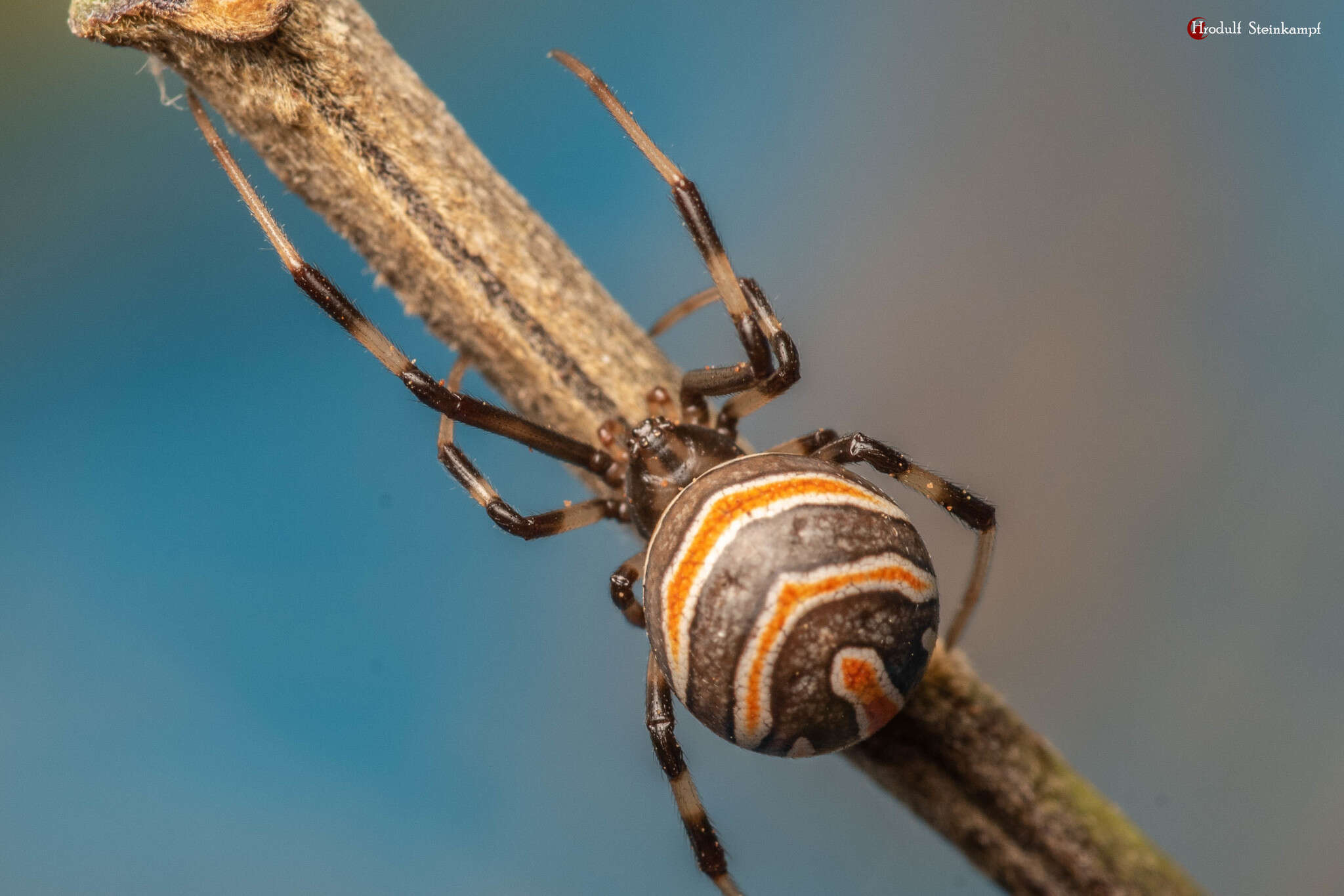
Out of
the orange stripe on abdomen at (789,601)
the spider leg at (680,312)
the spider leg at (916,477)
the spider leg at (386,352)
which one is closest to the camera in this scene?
the orange stripe on abdomen at (789,601)

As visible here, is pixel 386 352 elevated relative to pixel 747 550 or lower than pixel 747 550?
elevated

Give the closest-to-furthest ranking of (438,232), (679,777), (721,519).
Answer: (721,519) < (438,232) < (679,777)

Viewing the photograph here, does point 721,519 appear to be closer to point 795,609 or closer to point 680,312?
point 795,609

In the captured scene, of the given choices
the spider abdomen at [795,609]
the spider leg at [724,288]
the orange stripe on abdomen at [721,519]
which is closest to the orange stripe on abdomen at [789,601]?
the spider abdomen at [795,609]

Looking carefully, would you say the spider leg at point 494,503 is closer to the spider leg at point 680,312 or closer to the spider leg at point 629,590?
the spider leg at point 629,590

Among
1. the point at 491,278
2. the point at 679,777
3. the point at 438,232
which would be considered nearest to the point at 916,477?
the point at 679,777

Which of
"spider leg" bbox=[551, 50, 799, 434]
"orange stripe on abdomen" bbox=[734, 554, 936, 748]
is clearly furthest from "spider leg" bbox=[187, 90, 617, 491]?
"orange stripe on abdomen" bbox=[734, 554, 936, 748]
